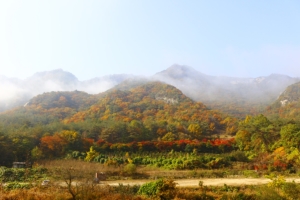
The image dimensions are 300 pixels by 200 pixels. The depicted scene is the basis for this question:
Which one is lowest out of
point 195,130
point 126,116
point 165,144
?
point 165,144

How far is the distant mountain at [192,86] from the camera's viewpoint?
91.9 metres

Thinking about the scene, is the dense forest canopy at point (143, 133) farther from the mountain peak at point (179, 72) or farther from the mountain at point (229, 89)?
the mountain peak at point (179, 72)

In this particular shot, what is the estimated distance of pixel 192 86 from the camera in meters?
120

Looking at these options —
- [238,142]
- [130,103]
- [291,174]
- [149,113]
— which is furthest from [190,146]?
[130,103]

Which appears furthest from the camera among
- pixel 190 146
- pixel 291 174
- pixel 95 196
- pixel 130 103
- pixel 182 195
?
pixel 130 103

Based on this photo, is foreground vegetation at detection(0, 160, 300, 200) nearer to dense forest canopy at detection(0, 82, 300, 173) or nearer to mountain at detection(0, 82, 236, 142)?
dense forest canopy at detection(0, 82, 300, 173)

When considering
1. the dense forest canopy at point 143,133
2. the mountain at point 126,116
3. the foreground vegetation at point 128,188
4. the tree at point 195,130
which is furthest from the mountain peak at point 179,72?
the foreground vegetation at point 128,188

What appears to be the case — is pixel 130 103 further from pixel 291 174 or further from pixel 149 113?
pixel 291 174

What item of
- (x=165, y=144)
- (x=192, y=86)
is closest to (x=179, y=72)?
(x=192, y=86)

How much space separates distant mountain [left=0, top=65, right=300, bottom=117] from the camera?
91.9 meters

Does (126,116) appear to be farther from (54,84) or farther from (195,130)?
(54,84)

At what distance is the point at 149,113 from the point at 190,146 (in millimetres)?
29598

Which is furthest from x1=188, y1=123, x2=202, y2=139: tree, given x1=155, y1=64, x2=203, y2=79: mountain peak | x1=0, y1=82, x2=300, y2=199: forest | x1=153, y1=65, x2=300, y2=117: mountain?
x1=155, y1=64, x2=203, y2=79: mountain peak

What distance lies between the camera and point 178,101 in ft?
219
